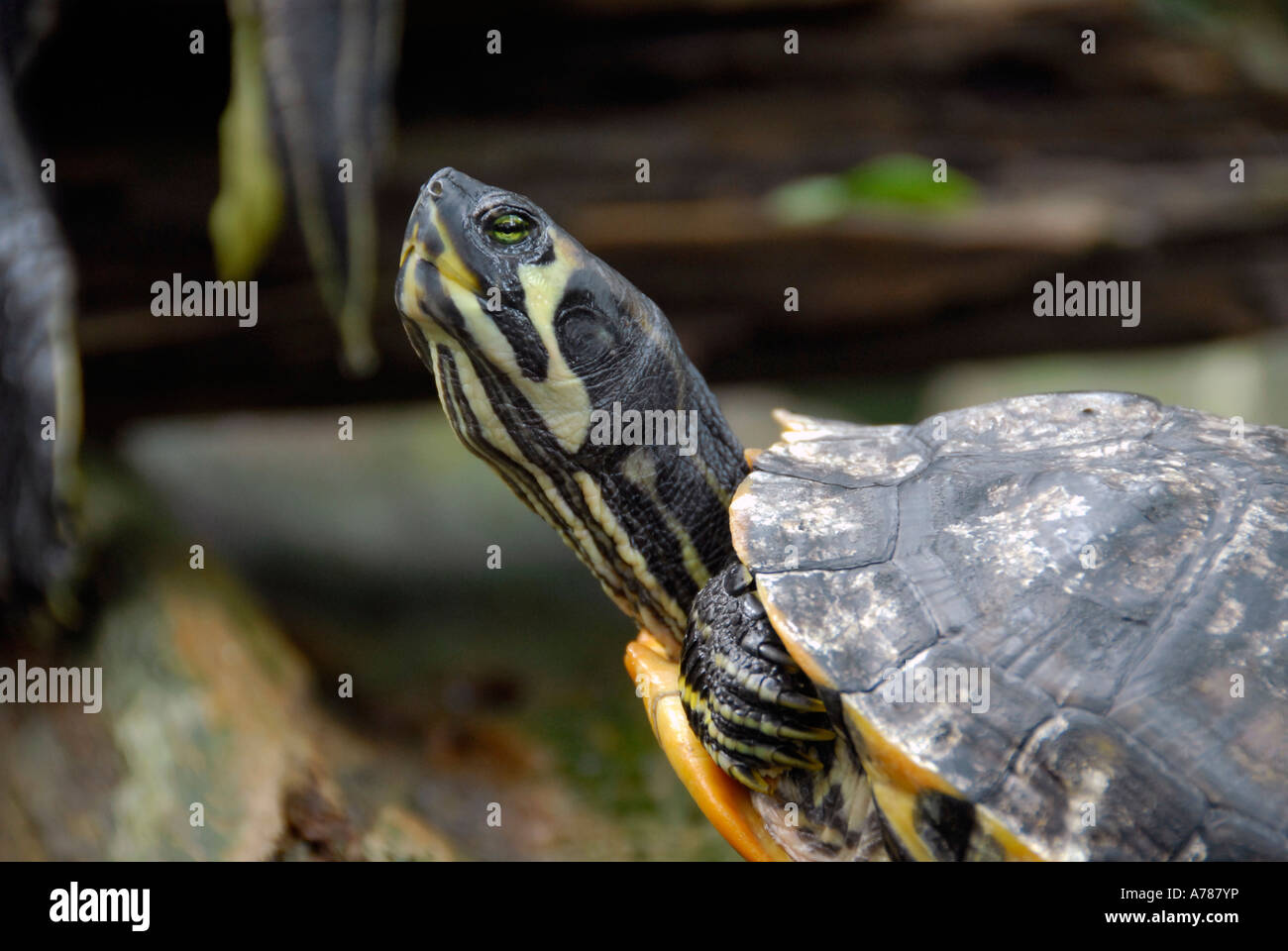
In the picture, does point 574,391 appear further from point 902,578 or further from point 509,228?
point 902,578

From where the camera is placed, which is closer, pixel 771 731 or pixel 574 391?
pixel 771 731

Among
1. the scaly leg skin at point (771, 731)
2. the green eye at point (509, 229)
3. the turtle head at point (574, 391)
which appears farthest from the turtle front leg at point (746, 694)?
the green eye at point (509, 229)

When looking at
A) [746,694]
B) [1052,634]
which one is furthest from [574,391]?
[1052,634]

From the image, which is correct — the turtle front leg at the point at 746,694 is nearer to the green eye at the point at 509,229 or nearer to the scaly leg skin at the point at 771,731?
the scaly leg skin at the point at 771,731

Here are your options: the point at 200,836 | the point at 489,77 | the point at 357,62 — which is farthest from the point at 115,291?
the point at 200,836

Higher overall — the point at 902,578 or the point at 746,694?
the point at 902,578

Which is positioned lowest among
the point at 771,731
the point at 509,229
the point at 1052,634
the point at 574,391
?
the point at 771,731
